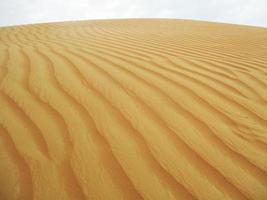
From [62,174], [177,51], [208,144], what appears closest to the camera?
[62,174]

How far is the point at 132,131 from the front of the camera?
1785mm

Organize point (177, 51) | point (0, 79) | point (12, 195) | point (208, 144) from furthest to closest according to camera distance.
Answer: point (177, 51) → point (0, 79) → point (208, 144) → point (12, 195)

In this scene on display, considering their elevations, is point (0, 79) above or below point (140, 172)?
above

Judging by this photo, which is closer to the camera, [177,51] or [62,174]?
[62,174]

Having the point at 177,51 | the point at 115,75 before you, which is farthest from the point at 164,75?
the point at 177,51

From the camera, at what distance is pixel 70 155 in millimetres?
1538

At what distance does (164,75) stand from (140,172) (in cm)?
149

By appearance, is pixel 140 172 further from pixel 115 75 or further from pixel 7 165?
pixel 115 75

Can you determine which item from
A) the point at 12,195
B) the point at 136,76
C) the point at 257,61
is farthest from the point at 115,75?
the point at 257,61

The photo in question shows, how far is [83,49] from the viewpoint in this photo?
13.5ft

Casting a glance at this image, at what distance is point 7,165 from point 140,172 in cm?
71

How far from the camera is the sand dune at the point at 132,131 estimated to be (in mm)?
1362

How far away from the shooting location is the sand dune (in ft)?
4.47

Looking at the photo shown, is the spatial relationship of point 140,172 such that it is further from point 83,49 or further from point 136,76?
point 83,49
